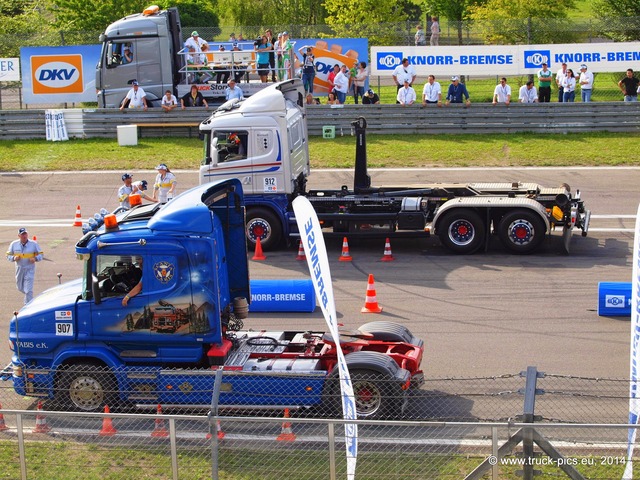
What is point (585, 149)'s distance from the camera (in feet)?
86.6

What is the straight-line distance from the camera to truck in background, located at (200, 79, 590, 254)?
17.9 m

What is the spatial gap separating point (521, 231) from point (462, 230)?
110cm

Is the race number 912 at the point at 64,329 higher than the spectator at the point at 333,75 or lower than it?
lower

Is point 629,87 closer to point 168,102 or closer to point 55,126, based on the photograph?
point 168,102

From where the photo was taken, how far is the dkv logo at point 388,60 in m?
31.6

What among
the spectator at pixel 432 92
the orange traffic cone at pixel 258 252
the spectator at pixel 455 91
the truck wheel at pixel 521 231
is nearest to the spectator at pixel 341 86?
the spectator at pixel 432 92

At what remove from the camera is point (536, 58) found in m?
31.0

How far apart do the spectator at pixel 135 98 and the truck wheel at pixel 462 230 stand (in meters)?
14.4

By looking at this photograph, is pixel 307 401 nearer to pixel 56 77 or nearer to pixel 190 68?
pixel 190 68

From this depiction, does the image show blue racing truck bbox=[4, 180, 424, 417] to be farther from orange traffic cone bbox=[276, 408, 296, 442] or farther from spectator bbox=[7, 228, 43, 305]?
spectator bbox=[7, 228, 43, 305]

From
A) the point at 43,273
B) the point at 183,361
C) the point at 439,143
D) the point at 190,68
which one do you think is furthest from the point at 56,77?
the point at 183,361

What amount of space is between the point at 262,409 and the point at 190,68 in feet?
70.9

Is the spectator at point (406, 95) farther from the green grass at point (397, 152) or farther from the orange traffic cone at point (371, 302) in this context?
the orange traffic cone at point (371, 302)

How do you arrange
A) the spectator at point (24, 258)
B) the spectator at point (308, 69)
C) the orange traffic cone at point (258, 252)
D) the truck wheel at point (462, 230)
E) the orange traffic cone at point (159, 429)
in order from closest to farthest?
1. the orange traffic cone at point (159, 429)
2. the spectator at point (24, 258)
3. the truck wheel at point (462, 230)
4. the orange traffic cone at point (258, 252)
5. the spectator at point (308, 69)
